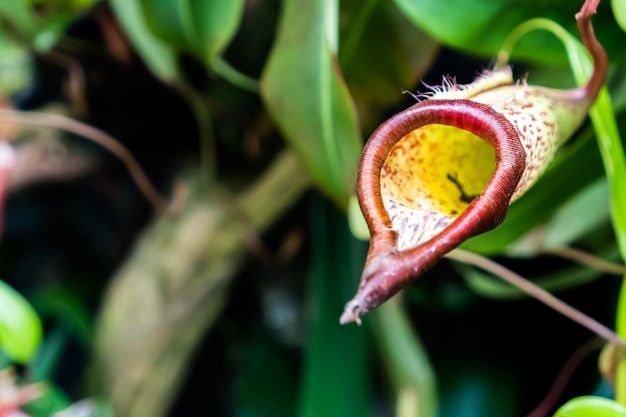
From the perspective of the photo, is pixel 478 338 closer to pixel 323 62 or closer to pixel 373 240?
pixel 323 62

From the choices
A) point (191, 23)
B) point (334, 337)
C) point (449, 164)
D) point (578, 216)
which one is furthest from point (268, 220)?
point (449, 164)

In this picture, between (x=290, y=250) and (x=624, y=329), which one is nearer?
(x=624, y=329)

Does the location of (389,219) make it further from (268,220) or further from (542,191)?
(268,220)

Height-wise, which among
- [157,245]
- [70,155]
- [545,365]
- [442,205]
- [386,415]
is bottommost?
[386,415]

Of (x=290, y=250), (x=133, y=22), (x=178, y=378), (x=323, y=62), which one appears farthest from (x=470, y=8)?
(x=178, y=378)

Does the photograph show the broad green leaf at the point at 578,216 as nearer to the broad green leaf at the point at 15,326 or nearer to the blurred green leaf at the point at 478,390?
the blurred green leaf at the point at 478,390

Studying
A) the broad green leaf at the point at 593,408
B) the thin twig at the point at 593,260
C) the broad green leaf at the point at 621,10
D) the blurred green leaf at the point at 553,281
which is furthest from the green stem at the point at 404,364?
the broad green leaf at the point at 621,10

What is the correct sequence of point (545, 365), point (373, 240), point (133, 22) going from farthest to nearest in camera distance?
point (545, 365) → point (133, 22) → point (373, 240)
